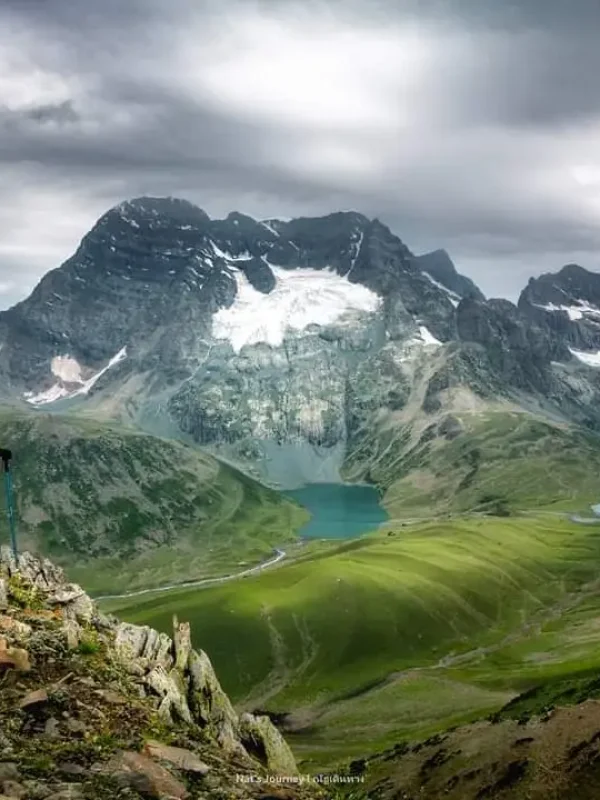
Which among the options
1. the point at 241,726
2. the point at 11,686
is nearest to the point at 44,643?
the point at 11,686

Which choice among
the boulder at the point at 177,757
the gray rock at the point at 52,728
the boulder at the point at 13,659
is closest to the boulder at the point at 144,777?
the boulder at the point at 177,757

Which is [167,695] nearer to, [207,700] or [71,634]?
[71,634]

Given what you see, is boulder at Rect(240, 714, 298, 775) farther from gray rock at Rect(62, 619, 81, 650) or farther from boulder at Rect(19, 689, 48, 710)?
boulder at Rect(19, 689, 48, 710)

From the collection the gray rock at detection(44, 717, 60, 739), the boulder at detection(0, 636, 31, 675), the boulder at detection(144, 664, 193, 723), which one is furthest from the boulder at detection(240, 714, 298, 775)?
the gray rock at detection(44, 717, 60, 739)

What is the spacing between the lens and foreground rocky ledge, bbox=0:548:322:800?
23.6 m

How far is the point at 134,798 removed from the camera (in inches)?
883

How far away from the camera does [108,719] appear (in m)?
28.1

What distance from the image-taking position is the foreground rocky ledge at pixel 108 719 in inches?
929

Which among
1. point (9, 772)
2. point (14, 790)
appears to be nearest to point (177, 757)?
point (9, 772)

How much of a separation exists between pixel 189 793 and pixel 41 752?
4.64 m

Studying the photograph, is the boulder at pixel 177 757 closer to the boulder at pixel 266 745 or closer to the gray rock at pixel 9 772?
the gray rock at pixel 9 772

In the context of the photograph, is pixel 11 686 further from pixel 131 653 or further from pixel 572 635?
pixel 572 635

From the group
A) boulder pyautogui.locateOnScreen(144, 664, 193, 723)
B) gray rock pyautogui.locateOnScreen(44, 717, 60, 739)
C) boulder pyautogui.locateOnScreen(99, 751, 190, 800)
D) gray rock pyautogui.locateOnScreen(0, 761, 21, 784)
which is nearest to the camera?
gray rock pyautogui.locateOnScreen(0, 761, 21, 784)

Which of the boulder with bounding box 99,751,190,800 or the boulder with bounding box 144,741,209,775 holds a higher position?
the boulder with bounding box 99,751,190,800
